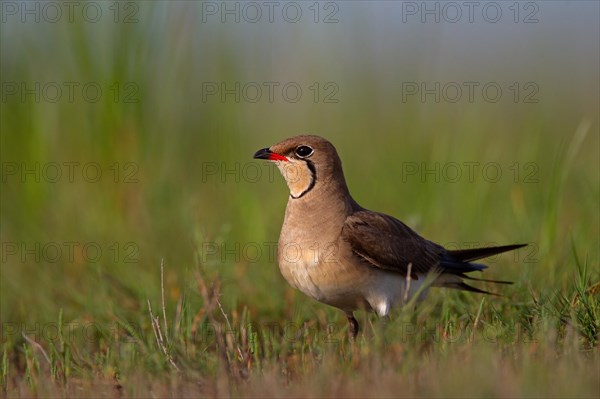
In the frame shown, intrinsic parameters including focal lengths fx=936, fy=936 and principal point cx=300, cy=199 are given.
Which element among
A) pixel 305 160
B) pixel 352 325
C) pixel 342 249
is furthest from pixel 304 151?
pixel 352 325

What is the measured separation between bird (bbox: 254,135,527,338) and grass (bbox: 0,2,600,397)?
0.22m

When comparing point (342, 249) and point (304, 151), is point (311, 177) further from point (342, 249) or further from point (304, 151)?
point (342, 249)

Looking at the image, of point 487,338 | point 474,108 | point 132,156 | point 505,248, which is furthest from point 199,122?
point 487,338

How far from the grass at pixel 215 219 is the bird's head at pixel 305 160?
2.30 ft

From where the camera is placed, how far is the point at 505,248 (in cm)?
516

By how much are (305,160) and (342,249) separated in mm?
603

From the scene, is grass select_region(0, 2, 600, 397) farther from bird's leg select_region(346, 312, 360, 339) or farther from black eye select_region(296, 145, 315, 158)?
black eye select_region(296, 145, 315, 158)

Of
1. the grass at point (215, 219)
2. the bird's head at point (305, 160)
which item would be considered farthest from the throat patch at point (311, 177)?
the grass at point (215, 219)

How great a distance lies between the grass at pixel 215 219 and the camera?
4352 millimetres

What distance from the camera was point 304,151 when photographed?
5340 millimetres

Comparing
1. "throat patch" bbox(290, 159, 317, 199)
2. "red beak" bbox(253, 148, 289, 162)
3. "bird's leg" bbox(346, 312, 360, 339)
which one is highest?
"red beak" bbox(253, 148, 289, 162)

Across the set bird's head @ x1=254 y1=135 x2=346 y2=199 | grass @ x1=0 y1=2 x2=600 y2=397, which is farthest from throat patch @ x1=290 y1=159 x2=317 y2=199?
grass @ x1=0 y1=2 x2=600 y2=397

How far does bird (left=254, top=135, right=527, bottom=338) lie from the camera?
5.00m

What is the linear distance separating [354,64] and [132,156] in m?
2.08
